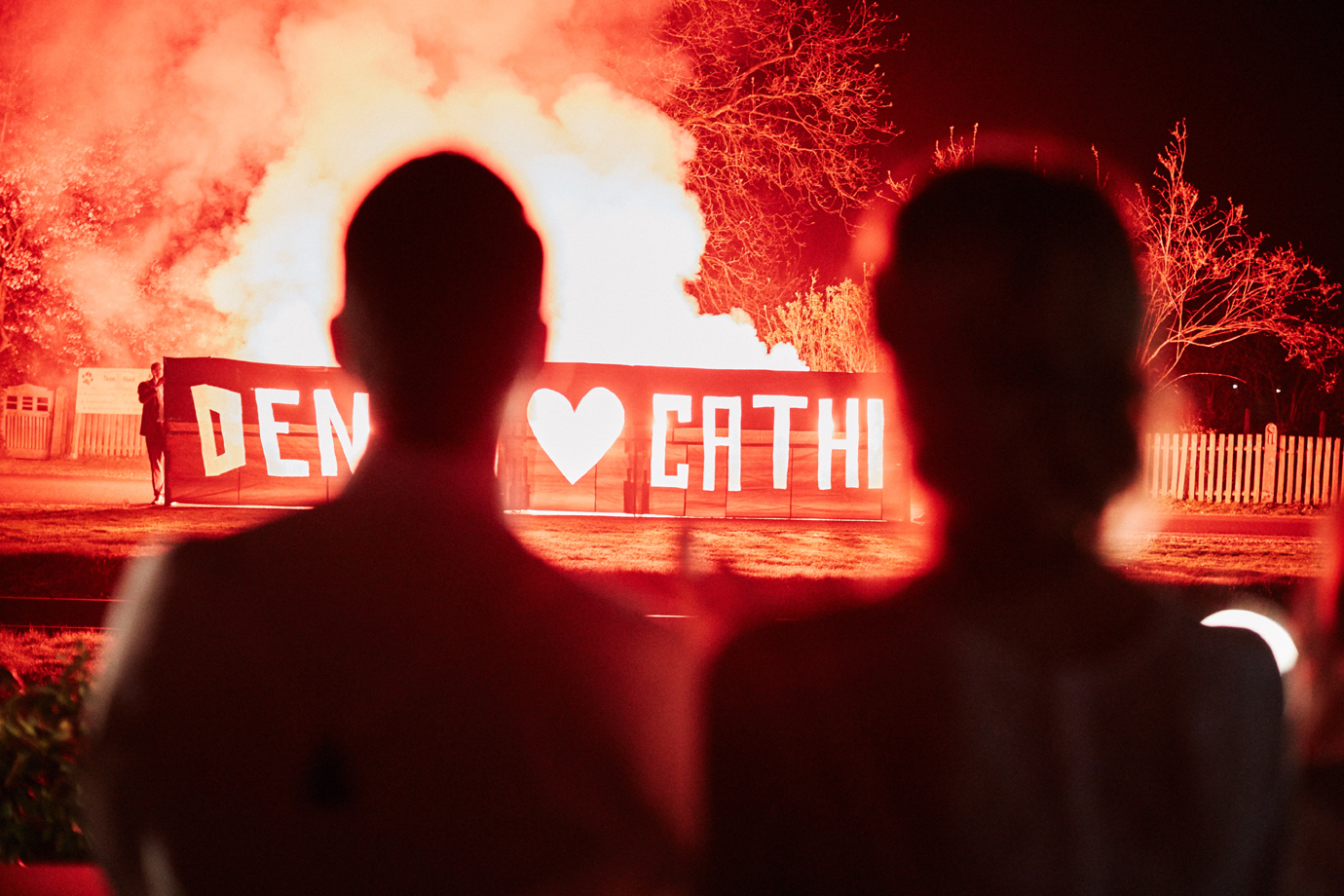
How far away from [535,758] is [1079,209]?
669 mm

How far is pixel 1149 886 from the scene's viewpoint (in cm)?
78

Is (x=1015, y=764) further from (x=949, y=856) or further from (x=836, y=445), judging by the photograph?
(x=836, y=445)

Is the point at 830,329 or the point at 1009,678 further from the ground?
the point at 830,329

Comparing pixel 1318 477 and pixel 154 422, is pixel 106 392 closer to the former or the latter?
pixel 154 422

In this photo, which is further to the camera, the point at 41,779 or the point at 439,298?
the point at 41,779

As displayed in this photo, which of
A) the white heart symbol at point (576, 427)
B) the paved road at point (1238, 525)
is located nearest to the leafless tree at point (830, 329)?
the paved road at point (1238, 525)

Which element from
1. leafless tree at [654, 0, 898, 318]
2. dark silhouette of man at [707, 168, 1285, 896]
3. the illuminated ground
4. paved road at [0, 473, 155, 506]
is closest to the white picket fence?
the illuminated ground

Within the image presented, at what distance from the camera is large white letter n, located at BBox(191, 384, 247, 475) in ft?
28.8

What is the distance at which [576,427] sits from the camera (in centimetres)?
886

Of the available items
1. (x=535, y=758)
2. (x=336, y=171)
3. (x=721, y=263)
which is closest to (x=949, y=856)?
(x=535, y=758)

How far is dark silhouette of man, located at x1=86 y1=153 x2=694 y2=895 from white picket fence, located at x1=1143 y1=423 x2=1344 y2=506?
22.4m

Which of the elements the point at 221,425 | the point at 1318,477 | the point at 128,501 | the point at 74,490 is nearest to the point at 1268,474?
the point at 1318,477

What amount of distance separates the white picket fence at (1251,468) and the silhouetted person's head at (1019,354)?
882 inches

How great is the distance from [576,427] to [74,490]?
40.9 ft
